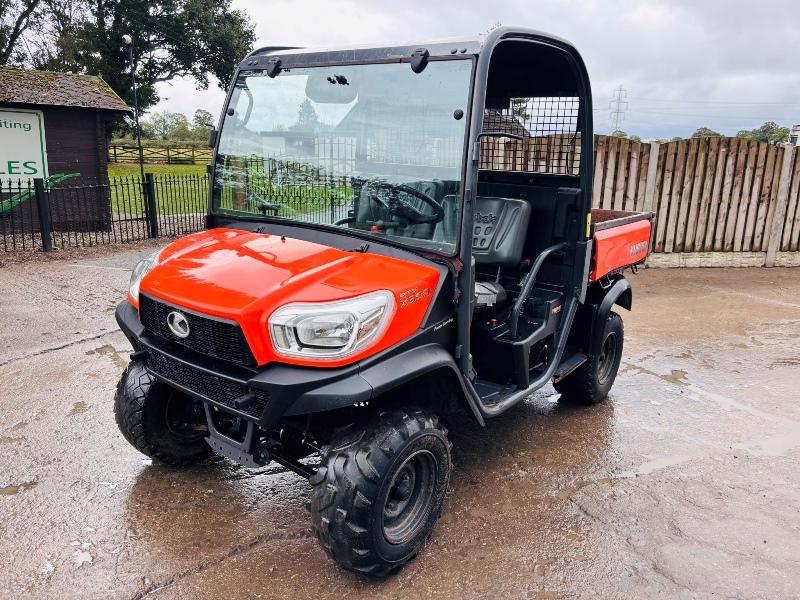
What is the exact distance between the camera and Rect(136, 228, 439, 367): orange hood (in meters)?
2.71

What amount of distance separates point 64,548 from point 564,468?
2.87m

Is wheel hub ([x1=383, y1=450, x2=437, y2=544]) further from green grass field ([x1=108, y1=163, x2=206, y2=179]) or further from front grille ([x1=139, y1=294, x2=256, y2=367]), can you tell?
green grass field ([x1=108, y1=163, x2=206, y2=179])

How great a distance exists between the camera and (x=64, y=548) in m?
3.19

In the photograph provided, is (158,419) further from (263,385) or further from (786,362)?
(786,362)

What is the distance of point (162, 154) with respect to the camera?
33.5m

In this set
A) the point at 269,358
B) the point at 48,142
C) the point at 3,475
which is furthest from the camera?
the point at 48,142

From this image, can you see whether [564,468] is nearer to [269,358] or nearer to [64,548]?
[269,358]

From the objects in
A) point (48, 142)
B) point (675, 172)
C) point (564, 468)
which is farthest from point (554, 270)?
point (48, 142)

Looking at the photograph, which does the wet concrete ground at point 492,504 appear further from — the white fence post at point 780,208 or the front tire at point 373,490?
the white fence post at point 780,208

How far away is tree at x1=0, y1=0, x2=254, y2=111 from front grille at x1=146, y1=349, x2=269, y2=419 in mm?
27760

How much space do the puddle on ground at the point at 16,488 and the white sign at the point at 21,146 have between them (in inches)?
360

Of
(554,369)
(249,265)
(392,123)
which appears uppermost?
(392,123)

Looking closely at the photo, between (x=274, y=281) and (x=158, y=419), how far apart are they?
144 centimetres

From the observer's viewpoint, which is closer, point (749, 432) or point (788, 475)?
point (788, 475)
